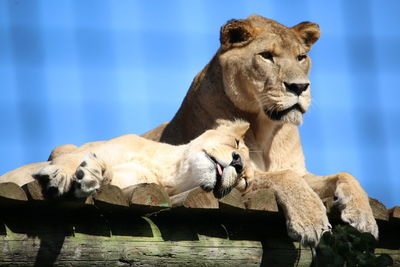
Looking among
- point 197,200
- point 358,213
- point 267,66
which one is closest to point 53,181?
point 197,200

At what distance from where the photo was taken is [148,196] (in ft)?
13.8

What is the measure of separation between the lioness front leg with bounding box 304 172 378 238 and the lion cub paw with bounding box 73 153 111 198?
4.95 feet

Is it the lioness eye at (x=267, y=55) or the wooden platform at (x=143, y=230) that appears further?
the lioness eye at (x=267, y=55)

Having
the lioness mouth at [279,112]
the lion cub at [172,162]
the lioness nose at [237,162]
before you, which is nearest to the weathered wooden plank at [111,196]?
the lion cub at [172,162]

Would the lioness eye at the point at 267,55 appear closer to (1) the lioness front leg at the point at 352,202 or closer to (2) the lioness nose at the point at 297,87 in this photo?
(2) the lioness nose at the point at 297,87

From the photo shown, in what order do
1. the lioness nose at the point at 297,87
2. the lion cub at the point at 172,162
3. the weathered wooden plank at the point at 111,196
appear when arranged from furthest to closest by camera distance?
the lioness nose at the point at 297,87 < the lion cub at the point at 172,162 < the weathered wooden plank at the point at 111,196

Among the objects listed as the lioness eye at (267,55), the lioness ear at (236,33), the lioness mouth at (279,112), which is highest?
the lioness ear at (236,33)

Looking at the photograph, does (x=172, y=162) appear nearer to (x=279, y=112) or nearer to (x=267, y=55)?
(x=279, y=112)

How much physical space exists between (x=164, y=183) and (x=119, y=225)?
0.89 meters

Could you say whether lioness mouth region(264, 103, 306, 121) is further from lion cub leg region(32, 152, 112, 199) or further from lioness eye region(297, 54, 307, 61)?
lion cub leg region(32, 152, 112, 199)

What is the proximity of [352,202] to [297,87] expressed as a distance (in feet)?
4.26

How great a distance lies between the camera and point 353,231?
4.37 m

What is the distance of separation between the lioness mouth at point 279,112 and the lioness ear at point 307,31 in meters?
0.89

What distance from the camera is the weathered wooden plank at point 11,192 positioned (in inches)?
151
